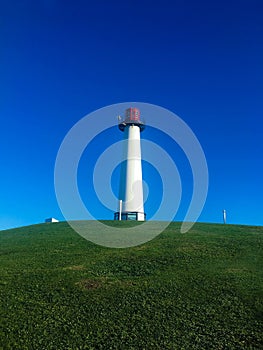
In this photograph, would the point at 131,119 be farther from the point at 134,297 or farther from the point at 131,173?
the point at 134,297

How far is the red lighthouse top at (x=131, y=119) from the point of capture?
61.8 m

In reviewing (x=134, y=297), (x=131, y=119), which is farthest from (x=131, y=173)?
(x=134, y=297)

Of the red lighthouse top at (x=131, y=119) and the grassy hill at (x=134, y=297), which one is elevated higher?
the red lighthouse top at (x=131, y=119)

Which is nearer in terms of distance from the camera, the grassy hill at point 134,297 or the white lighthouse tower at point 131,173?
the grassy hill at point 134,297

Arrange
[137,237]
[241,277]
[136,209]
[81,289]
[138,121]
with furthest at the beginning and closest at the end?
[138,121]
[136,209]
[137,237]
[241,277]
[81,289]

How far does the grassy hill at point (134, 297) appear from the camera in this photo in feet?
46.9

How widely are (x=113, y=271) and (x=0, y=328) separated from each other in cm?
872

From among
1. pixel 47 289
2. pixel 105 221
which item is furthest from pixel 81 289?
pixel 105 221

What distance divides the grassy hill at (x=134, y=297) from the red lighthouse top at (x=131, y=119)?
116 ft

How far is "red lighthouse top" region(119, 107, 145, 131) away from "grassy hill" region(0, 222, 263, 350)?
3545cm

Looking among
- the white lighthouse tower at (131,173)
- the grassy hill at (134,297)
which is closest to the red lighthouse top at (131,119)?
the white lighthouse tower at (131,173)

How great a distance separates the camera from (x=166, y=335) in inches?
576

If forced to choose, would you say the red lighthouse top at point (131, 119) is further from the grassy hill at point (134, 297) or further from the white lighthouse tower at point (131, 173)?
the grassy hill at point (134, 297)

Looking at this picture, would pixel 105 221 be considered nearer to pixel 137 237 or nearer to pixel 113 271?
pixel 137 237
